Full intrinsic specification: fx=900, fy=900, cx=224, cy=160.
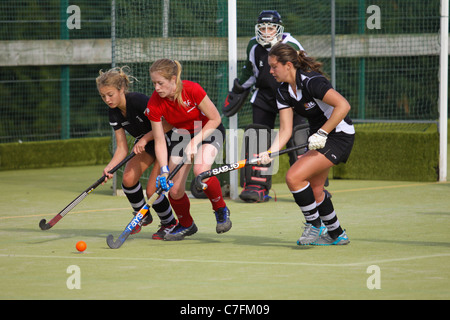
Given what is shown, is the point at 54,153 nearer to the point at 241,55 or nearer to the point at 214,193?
the point at 241,55

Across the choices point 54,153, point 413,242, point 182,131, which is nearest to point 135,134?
point 182,131

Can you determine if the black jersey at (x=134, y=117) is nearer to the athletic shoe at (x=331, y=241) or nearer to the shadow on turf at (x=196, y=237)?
the shadow on turf at (x=196, y=237)

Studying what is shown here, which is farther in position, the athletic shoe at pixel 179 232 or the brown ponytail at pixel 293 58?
the athletic shoe at pixel 179 232

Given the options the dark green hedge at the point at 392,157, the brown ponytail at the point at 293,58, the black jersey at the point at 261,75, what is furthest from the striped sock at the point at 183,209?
the dark green hedge at the point at 392,157

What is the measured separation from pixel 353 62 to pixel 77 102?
147 inches

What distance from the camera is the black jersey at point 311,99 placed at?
548cm

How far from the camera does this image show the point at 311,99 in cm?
559

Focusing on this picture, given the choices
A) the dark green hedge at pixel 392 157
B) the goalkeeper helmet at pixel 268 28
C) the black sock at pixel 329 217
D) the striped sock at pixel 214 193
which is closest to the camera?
the black sock at pixel 329 217

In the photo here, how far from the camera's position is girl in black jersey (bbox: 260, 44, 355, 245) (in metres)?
5.50

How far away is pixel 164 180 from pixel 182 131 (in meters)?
0.45

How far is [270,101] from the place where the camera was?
7.99 m
